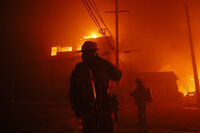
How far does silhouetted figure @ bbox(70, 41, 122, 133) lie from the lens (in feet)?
7.43

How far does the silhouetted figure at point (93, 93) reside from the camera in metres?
2.26

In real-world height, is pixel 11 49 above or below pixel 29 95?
above

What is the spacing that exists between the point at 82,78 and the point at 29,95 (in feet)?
116

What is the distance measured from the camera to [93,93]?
220cm

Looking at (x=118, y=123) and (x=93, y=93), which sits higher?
(x=93, y=93)

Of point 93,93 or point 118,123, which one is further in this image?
point 118,123

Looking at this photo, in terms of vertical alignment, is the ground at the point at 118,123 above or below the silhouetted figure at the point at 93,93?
below

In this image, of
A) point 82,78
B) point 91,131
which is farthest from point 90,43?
point 91,131

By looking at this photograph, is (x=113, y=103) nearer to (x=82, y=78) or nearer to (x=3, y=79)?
(x=82, y=78)

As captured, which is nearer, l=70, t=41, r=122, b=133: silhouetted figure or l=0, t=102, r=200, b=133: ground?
l=70, t=41, r=122, b=133: silhouetted figure

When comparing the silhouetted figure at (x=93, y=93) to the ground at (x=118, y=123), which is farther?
the ground at (x=118, y=123)

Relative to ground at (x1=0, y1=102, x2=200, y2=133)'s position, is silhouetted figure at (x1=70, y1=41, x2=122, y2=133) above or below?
above

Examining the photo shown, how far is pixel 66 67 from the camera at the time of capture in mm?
36219

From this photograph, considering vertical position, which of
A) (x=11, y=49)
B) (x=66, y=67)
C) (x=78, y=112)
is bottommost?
(x=78, y=112)
